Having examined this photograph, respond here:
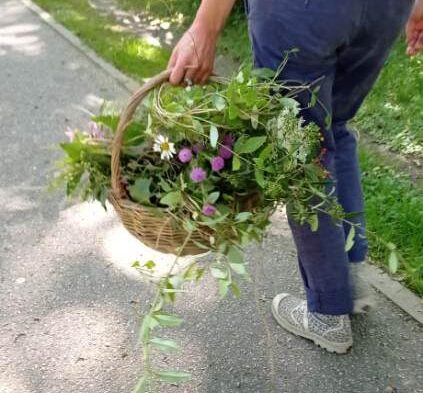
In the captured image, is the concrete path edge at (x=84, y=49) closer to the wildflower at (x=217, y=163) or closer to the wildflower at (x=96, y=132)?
the wildflower at (x=96, y=132)

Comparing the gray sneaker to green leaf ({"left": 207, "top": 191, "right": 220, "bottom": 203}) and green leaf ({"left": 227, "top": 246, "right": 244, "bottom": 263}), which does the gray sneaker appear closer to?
green leaf ({"left": 227, "top": 246, "right": 244, "bottom": 263})

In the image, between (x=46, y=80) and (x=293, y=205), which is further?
(x=46, y=80)

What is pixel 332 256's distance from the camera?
2004 mm

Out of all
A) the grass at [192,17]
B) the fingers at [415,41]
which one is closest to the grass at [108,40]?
the grass at [192,17]

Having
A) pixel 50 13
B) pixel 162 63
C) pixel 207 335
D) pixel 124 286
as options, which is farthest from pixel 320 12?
pixel 50 13

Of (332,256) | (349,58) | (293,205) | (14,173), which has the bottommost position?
(14,173)

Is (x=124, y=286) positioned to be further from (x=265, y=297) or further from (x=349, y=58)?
(x=349, y=58)

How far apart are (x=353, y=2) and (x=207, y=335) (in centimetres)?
125

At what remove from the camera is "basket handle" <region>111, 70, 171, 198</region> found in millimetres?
1652

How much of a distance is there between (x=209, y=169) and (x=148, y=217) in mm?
198

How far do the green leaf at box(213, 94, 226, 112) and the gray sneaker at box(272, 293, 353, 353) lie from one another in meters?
0.93

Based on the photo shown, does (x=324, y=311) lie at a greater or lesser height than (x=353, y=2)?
lesser

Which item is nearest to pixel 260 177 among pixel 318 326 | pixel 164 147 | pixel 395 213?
pixel 164 147

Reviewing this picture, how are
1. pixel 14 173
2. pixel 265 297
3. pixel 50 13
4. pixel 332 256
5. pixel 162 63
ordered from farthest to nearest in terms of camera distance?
pixel 50 13 < pixel 162 63 < pixel 14 173 < pixel 265 297 < pixel 332 256
